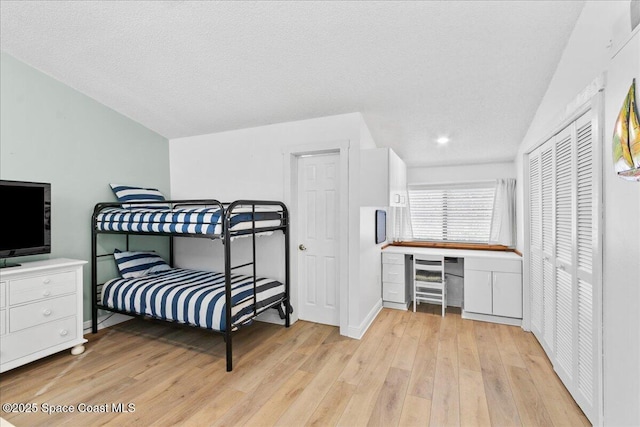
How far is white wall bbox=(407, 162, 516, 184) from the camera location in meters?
3.84

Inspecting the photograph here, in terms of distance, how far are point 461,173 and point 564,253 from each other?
2160 millimetres

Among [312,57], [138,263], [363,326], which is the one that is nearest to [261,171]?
[312,57]

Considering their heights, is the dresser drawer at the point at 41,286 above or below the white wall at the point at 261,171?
below

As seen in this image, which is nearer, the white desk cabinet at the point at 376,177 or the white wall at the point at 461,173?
the white desk cabinet at the point at 376,177

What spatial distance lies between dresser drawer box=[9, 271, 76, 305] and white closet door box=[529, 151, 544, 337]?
4.22 m

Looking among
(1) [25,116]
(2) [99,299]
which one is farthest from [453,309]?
(1) [25,116]

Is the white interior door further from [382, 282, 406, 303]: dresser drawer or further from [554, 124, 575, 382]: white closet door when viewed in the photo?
[554, 124, 575, 382]: white closet door

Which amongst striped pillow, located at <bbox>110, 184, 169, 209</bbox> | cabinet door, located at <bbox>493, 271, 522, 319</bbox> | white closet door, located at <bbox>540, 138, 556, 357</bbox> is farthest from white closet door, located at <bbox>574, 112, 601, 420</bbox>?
striped pillow, located at <bbox>110, 184, 169, 209</bbox>

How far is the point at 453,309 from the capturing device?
12.5 feet

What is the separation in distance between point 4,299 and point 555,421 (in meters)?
3.87

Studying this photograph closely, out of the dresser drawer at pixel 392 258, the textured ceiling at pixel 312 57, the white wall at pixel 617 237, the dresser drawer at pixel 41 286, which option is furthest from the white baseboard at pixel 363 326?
the dresser drawer at pixel 41 286

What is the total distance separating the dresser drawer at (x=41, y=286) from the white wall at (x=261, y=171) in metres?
1.33

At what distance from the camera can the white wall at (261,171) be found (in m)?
2.92

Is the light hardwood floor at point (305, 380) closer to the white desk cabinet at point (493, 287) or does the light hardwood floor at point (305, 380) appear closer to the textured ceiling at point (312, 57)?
the white desk cabinet at point (493, 287)
